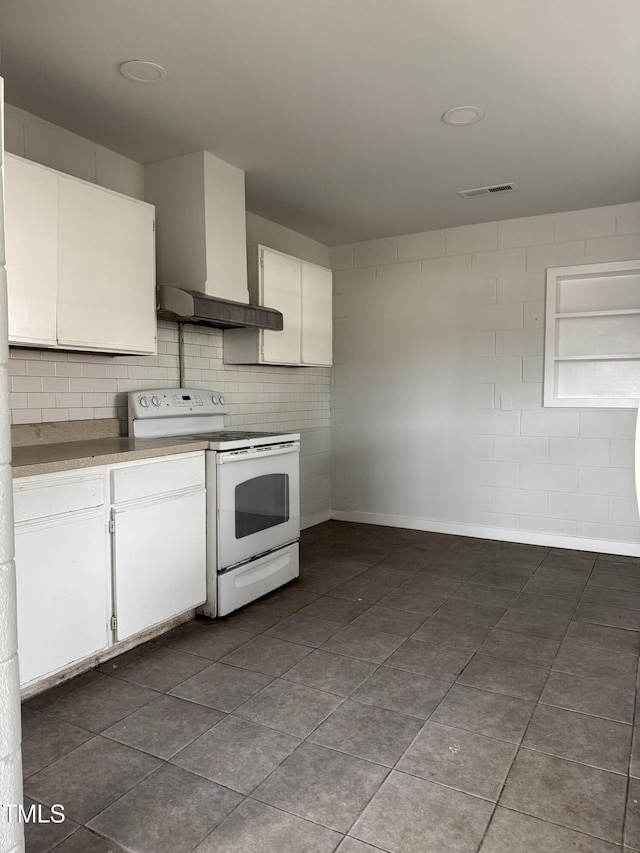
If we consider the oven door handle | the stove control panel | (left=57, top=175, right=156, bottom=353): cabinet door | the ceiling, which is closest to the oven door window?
the oven door handle

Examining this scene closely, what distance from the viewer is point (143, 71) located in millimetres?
2547

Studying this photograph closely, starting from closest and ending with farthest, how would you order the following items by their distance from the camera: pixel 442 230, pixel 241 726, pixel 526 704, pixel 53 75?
pixel 241 726, pixel 526 704, pixel 53 75, pixel 442 230

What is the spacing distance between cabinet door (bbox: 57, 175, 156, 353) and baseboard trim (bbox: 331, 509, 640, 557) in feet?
9.62

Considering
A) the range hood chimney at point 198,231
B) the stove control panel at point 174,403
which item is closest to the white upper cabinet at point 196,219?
the range hood chimney at point 198,231

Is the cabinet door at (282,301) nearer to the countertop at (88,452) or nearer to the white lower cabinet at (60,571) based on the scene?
the countertop at (88,452)

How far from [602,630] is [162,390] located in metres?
2.68

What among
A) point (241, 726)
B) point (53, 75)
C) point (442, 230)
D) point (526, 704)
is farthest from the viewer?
point (442, 230)

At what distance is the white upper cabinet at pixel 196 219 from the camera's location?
11.2 ft

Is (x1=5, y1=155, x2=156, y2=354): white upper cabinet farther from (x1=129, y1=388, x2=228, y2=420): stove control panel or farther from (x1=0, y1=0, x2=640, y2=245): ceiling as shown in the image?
(x1=0, y1=0, x2=640, y2=245): ceiling

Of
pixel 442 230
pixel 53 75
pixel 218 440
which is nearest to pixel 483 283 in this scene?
pixel 442 230

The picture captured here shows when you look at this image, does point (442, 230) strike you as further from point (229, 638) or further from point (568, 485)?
point (229, 638)

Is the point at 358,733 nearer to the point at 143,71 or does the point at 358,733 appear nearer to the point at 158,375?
the point at 158,375

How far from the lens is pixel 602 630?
9.97 ft

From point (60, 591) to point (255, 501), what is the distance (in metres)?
1.22
